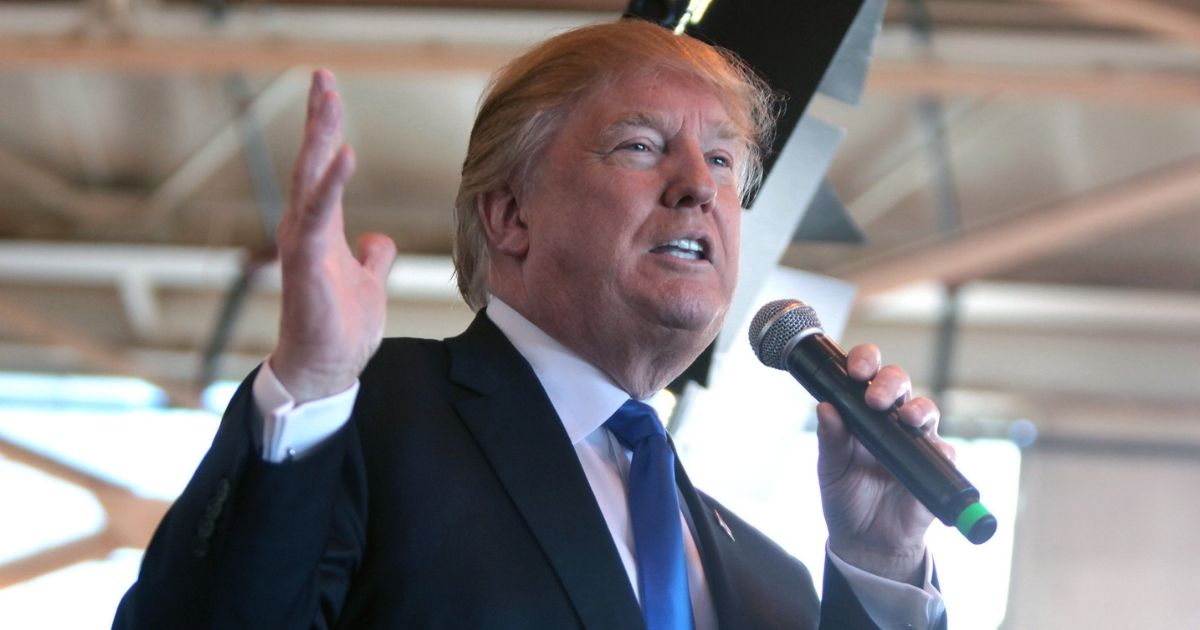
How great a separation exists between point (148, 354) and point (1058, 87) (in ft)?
22.7

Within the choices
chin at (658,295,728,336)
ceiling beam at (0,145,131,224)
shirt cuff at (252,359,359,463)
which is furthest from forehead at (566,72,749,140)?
ceiling beam at (0,145,131,224)

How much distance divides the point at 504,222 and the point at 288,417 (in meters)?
0.75

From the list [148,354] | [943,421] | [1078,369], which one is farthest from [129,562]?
[1078,369]

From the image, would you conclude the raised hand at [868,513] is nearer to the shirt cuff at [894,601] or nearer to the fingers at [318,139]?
the shirt cuff at [894,601]

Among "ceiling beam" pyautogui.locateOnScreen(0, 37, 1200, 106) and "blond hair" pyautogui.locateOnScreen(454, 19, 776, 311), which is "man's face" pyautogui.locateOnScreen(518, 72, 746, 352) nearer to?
"blond hair" pyautogui.locateOnScreen(454, 19, 776, 311)

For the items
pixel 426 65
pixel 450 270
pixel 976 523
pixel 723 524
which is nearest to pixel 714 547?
pixel 723 524

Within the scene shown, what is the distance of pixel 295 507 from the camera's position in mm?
1443

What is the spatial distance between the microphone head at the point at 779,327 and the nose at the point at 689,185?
154 mm

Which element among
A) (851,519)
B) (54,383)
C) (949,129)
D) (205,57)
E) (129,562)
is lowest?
(129,562)

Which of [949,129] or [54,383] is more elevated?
[949,129]

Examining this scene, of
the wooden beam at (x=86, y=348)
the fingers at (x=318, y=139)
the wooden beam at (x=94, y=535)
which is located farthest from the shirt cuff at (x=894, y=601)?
the wooden beam at (x=94, y=535)

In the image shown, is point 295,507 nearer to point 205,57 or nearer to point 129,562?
point 205,57

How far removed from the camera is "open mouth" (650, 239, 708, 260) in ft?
6.38

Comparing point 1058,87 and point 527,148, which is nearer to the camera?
point 527,148
